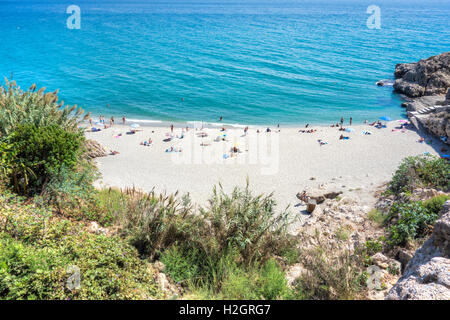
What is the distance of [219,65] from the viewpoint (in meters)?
55.0

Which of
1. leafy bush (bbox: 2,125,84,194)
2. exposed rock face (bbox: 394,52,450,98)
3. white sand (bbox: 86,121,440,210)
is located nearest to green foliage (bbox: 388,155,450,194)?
white sand (bbox: 86,121,440,210)

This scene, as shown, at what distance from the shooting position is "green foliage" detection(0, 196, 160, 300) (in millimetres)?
5426

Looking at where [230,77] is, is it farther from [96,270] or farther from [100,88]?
[96,270]

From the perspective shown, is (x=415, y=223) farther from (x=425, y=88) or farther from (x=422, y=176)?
(x=425, y=88)

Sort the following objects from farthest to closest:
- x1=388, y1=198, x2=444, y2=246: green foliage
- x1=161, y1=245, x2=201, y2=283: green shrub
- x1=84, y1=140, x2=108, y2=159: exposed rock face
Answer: x1=84, y1=140, x2=108, y2=159: exposed rock face < x1=388, y1=198, x2=444, y2=246: green foliage < x1=161, y1=245, x2=201, y2=283: green shrub

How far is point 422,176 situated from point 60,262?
1480cm

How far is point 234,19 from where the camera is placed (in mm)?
108500

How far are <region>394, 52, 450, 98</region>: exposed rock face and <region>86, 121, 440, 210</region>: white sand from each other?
494 inches

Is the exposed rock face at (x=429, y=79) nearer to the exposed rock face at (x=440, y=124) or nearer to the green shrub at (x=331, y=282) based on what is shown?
the exposed rock face at (x=440, y=124)

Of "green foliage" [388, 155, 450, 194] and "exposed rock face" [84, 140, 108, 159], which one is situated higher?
"exposed rock face" [84, 140, 108, 159]

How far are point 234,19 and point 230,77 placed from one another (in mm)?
69939

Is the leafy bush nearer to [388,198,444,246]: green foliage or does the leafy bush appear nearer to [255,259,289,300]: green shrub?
[255,259,289,300]: green shrub

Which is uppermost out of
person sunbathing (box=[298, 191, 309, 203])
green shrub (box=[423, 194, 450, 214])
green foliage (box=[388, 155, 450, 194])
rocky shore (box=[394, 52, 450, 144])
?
rocky shore (box=[394, 52, 450, 144])

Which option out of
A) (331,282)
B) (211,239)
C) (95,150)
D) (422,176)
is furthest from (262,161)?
(331,282)
